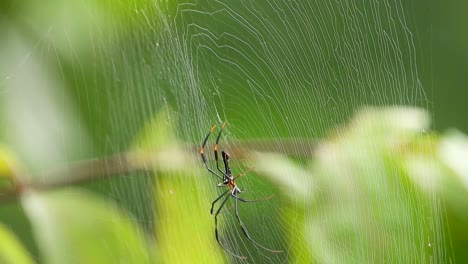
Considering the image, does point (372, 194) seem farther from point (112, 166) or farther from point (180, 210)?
point (112, 166)

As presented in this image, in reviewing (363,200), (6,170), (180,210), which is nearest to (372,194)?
(363,200)

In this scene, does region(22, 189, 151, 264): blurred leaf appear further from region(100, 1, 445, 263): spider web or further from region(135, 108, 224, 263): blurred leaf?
region(100, 1, 445, 263): spider web

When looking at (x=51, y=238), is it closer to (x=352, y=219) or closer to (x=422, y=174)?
(x=352, y=219)

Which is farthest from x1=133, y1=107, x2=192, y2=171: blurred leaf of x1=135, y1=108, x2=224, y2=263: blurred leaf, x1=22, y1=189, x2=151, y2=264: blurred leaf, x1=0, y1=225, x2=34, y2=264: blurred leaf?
x1=0, y1=225, x2=34, y2=264: blurred leaf

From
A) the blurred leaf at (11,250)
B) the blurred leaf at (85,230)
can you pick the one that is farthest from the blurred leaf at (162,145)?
the blurred leaf at (11,250)

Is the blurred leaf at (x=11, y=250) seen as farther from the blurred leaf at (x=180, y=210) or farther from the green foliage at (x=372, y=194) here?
the green foliage at (x=372, y=194)

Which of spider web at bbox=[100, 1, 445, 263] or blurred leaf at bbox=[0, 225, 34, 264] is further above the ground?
spider web at bbox=[100, 1, 445, 263]
